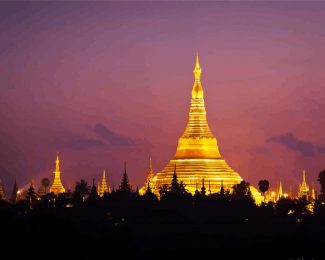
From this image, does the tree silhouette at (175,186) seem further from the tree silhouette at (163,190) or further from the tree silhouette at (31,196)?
the tree silhouette at (31,196)

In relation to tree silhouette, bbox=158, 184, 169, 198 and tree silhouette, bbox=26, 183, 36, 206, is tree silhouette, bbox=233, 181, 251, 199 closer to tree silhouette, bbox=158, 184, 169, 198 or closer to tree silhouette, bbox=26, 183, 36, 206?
tree silhouette, bbox=158, 184, 169, 198

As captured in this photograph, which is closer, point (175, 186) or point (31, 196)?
point (175, 186)

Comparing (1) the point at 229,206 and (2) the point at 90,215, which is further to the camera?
(1) the point at 229,206

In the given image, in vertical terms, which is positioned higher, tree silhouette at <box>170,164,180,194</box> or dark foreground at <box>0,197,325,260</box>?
tree silhouette at <box>170,164,180,194</box>

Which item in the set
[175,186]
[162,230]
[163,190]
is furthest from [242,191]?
[162,230]

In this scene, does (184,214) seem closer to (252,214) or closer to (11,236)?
(252,214)

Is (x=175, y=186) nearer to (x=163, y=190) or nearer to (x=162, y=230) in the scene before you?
(x=163, y=190)

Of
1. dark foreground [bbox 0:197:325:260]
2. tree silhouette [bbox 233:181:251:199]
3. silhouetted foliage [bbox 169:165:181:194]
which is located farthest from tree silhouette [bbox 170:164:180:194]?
dark foreground [bbox 0:197:325:260]

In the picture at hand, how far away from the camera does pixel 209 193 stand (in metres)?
196

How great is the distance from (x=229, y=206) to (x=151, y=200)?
6.12m

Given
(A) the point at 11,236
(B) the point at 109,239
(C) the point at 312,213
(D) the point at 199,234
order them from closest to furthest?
(A) the point at 11,236
(B) the point at 109,239
(D) the point at 199,234
(C) the point at 312,213

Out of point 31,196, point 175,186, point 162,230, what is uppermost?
point 31,196

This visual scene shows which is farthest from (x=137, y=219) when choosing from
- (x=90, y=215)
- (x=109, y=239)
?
(x=109, y=239)

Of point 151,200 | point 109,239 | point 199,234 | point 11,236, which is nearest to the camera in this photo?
point 11,236
